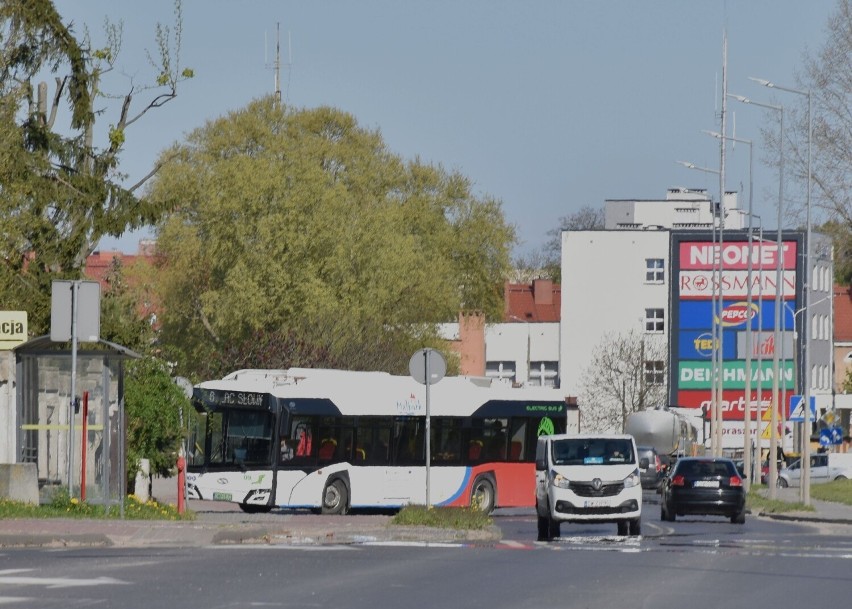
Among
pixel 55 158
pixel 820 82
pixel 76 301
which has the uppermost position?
pixel 820 82

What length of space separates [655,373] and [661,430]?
3103 centimetres

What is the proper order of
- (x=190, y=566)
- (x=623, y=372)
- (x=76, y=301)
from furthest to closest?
(x=623, y=372), (x=76, y=301), (x=190, y=566)

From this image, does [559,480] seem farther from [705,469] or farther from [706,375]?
[706,375]

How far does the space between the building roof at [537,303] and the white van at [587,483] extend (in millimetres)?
90478

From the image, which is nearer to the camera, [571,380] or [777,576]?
[777,576]

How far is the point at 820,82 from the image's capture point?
54.3 metres

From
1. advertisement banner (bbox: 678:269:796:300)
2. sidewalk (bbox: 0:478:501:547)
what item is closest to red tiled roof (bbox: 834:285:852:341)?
advertisement banner (bbox: 678:269:796:300)

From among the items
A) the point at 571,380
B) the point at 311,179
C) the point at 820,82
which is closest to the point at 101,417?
the point at 820,82

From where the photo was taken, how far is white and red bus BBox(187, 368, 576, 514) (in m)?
36.5

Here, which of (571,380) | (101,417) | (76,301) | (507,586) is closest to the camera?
(507,586)

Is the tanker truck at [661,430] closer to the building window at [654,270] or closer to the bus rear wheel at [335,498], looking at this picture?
the building window at [654,270]

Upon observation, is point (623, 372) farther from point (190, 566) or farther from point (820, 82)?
point (190, 566)

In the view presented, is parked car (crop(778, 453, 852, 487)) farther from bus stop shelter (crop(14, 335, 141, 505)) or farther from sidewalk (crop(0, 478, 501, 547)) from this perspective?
bus stop shelter (crop(14, 335, 141, 505))

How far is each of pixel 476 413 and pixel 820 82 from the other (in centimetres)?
1960
